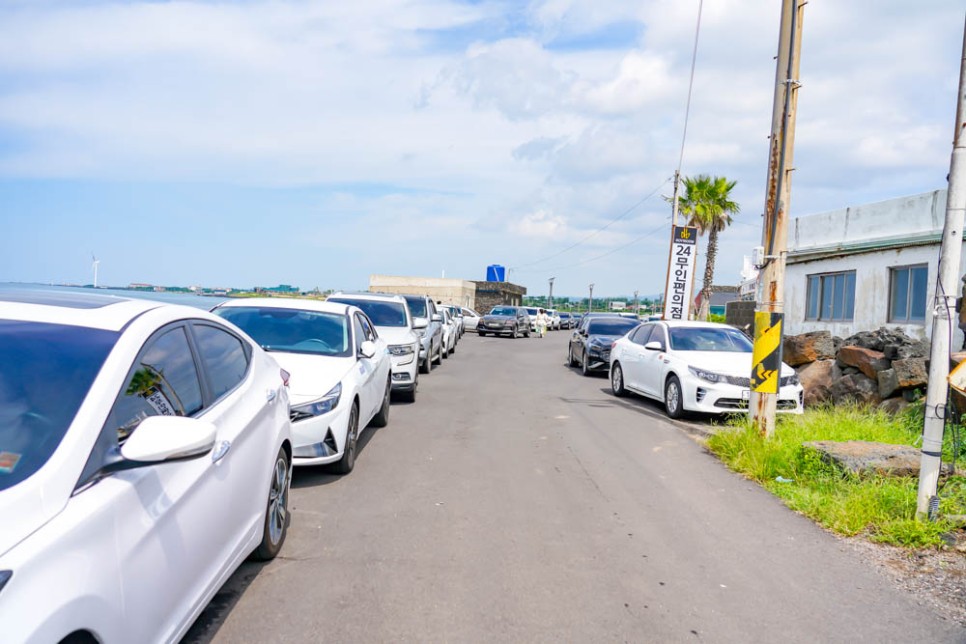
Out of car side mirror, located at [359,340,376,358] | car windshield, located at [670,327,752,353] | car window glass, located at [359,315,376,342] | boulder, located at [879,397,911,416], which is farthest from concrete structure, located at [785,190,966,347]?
car side mirror, located at [359,340,376,358]

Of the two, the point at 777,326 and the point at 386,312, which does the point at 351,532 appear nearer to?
the point at 777,326

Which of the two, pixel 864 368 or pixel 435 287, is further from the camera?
pixel 435 287

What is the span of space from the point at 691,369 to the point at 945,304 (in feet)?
19.3

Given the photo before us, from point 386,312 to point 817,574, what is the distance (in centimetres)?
1043

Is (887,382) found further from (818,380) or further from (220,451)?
(220,451)

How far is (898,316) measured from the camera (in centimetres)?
1709

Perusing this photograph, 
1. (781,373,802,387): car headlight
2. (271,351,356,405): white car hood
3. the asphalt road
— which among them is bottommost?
the asphalt road

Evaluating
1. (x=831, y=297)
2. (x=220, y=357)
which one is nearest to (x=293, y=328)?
(x=220, y=357)

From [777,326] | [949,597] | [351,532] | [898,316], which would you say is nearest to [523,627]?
[351,532]

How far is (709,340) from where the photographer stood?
43.2ft

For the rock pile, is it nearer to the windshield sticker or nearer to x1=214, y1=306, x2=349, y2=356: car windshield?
x1=214, y1=306, x2=349, y2=356: car windshield

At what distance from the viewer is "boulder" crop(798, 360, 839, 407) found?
1378cm

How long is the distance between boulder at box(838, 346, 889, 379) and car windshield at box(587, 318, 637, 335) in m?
7.34

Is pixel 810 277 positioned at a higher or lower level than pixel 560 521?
higher
